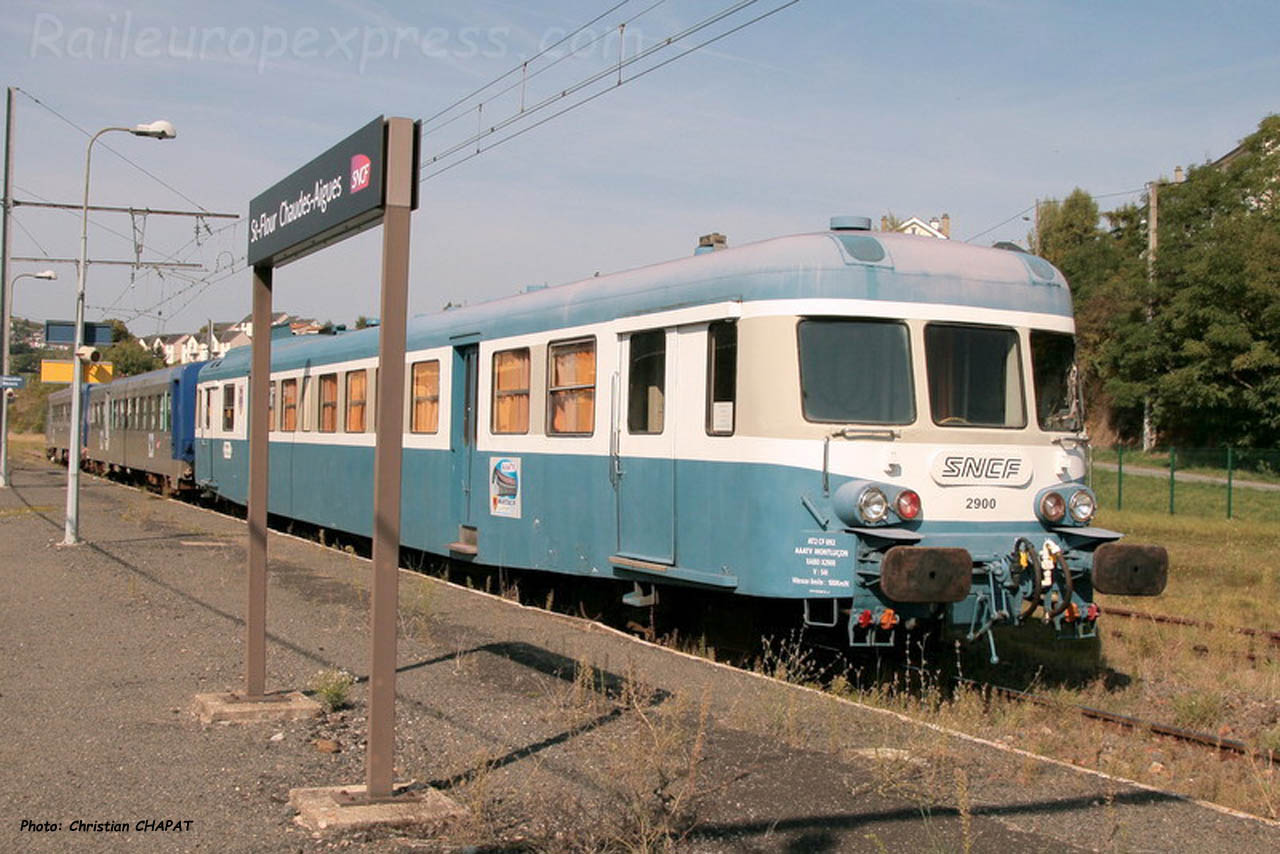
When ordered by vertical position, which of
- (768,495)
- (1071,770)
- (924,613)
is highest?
(768,495)

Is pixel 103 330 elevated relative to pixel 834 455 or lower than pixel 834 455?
elevated

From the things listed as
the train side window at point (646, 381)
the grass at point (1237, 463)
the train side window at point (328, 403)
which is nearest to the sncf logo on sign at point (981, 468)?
the train side window at point (646, 381)

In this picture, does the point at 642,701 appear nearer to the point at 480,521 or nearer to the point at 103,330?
the point at 480,521

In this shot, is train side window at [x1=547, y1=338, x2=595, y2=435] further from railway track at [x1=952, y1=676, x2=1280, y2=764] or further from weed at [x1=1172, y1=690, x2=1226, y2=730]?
weed at [x1=1172, y1=690, x2=1226, y2=730]

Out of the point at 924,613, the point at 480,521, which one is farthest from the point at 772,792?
the point at 480,521

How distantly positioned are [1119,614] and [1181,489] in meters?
17.1

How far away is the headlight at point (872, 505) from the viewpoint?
27.6ft

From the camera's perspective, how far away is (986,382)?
9.18m

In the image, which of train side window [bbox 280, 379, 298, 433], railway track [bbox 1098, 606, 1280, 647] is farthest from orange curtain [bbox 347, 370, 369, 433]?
railway track [bbox 1098, 606, 1280, 647]

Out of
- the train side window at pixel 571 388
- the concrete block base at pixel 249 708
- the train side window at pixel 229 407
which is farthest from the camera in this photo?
the train side window at pixel 229 407

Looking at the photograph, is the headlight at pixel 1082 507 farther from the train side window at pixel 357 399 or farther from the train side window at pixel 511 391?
the train side window at pixel 357 399

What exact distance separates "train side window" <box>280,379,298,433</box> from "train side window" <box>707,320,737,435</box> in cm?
1092

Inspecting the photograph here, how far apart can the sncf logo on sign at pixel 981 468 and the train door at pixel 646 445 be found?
199cm

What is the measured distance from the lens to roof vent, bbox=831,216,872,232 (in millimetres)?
9789
